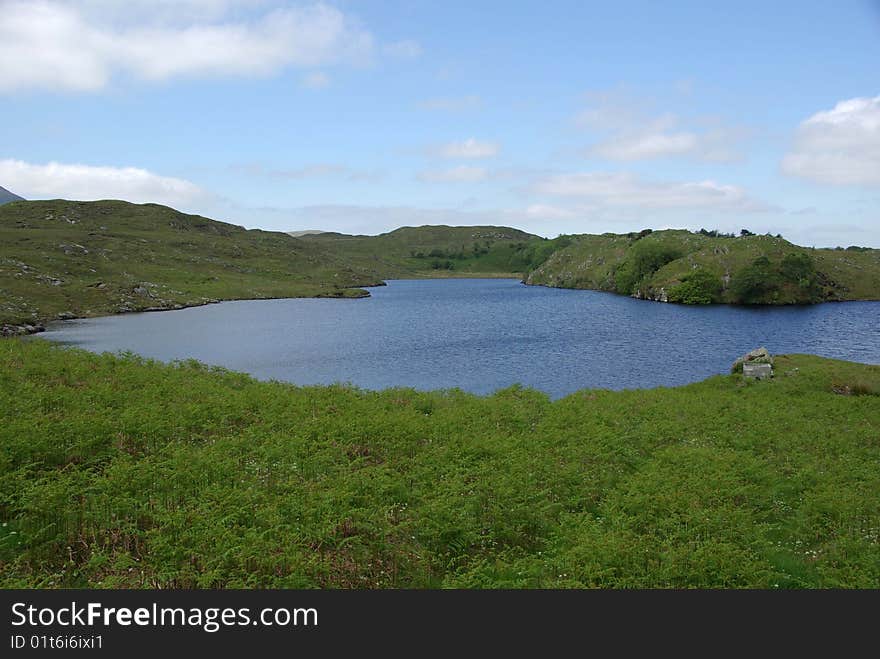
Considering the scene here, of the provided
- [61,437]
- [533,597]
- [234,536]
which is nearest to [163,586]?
[234,536]

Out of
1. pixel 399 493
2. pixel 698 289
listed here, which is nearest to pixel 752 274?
pixel 698 289

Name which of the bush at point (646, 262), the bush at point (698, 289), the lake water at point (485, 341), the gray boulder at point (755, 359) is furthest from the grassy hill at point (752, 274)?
the gray boulder at point (755, 359)

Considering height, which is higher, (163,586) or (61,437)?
(61,437)

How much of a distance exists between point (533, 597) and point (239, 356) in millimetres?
64739

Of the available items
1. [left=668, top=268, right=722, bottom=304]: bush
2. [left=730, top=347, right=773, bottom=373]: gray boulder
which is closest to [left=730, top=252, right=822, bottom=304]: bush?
[left=668, top=268, right=722, bottom=304]: bush

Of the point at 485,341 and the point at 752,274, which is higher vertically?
the point at 752,274

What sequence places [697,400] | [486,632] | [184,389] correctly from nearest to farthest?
[486,632], [184,389], [697,400]

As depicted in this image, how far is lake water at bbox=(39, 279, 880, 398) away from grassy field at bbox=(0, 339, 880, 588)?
86.4 ft

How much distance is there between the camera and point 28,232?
190875 millimetres

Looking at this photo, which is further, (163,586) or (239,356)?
(239,356)

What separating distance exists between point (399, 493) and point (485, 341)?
212ft

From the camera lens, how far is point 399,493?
653 inches

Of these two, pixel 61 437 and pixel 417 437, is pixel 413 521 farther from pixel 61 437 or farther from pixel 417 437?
pixel 61 437

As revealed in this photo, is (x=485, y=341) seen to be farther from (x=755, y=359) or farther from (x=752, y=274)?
(x=752, y=274)
